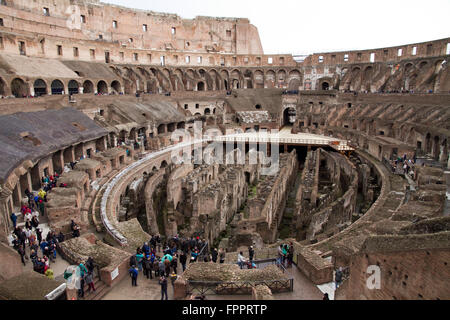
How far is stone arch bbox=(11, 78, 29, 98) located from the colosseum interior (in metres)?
0.22

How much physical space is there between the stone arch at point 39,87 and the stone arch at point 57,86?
0.88 m

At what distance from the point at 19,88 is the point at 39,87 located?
159cm

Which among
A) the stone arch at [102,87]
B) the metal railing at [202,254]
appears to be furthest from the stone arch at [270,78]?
the metal railing at [202,254]

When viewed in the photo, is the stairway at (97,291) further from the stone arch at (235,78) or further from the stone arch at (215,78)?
the stone arch at (235,78)

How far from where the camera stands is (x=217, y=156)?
102 feet

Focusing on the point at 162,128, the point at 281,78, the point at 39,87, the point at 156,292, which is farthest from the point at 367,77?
the point at 156,292

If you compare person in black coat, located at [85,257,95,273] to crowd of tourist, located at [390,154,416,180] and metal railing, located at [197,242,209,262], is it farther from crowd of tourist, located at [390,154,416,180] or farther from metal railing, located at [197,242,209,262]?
crowd of tourist, located at [390,154,416,180]

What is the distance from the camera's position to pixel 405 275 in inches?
246

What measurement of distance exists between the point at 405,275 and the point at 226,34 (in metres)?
54.4

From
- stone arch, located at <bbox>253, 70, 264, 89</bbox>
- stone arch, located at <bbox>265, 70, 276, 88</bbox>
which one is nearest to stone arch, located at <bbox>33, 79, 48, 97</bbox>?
stone arch, located at <bbox>253, 70, 264, 89</bbox>

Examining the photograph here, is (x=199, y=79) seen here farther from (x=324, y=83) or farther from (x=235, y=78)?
(x=324, y=83)

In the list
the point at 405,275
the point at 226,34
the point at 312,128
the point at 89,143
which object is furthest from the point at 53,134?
the point at 226,34

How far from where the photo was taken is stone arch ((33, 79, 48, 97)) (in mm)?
28141
